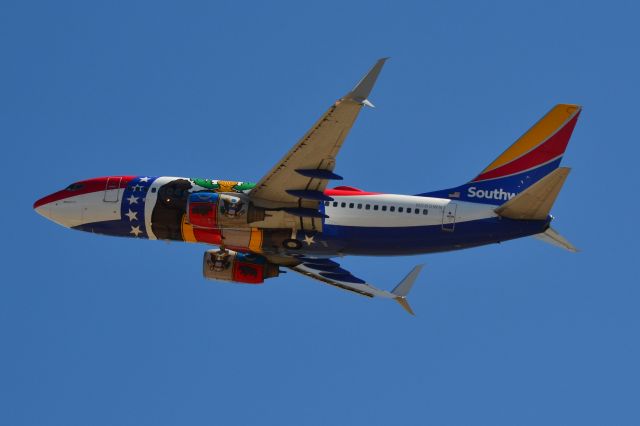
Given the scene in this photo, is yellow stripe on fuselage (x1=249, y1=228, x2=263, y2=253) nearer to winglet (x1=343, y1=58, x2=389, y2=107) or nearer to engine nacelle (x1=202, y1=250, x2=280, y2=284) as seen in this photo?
engine nacelle (x1=202, y1=250, x2=280, y2=284)

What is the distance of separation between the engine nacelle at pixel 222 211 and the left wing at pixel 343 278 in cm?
832

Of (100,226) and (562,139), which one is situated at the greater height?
(562,139)

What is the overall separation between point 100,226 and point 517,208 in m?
21.6

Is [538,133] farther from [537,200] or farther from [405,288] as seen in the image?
[405,288]

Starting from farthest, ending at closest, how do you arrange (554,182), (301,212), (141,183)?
(141,183) < (301,212) < (554,182)

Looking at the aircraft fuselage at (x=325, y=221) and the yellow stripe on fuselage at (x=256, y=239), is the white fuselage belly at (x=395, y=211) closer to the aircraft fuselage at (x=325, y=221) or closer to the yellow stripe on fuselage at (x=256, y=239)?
the aircraft fuselage at (x=325, y=221)

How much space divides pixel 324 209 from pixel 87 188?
42.8ft

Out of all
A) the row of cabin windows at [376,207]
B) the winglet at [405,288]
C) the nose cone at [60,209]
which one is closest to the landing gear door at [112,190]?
the nose cone at [60,209]

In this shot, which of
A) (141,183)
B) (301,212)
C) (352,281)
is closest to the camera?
(301,212)

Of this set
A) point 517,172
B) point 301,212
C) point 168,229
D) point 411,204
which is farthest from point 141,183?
point 517,172

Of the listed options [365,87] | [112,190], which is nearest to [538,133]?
[365,87]

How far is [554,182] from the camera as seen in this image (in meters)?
58.5

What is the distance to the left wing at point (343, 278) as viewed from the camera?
7038cm

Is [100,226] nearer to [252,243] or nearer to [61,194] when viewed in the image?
[61,194]
